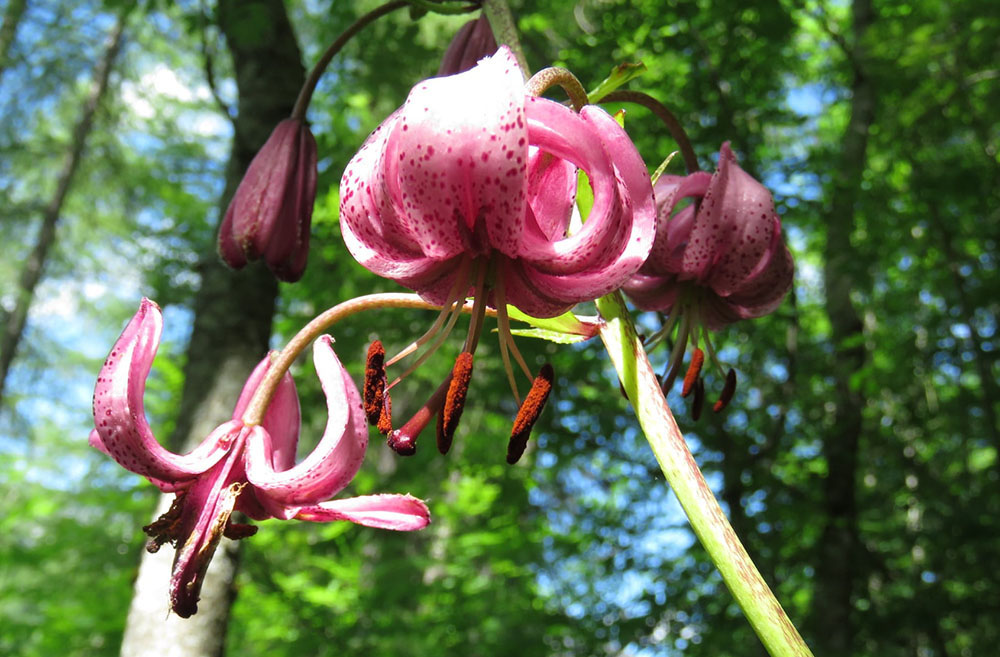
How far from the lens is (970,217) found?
3701 millimetres

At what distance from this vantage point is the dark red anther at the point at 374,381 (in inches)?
30.0

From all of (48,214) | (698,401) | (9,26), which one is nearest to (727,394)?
(698,401)

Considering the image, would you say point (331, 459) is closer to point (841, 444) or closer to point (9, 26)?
point (841, 444)

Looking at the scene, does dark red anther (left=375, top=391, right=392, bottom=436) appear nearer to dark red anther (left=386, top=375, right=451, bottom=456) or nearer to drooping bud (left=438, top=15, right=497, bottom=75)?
dark red anther (left=386, top=375, right=451, bottom=456)

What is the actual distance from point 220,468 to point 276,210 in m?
0.47

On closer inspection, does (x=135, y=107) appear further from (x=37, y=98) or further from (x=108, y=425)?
(x=108, y=425)

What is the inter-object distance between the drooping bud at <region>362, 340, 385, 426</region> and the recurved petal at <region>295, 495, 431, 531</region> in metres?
0.11

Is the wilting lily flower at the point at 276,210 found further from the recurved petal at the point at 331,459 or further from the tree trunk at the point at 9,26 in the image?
the tree trunk at the point at 9,26

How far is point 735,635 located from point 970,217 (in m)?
2.06

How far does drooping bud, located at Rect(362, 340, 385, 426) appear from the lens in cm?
76

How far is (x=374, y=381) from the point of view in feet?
2.52

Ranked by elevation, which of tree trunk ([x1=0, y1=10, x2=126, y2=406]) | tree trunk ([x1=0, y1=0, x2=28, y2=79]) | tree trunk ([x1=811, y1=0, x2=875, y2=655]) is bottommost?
tree trunk ([x1=811, y1=0, x2=875, y2=655])

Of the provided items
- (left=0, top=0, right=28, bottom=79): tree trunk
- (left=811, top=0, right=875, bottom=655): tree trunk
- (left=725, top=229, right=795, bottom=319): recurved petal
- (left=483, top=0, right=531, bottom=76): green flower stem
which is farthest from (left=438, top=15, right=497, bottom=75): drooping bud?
(left=0, top=0, right=28, bottom=79): tree trunk

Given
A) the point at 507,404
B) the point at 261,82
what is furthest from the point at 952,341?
the point at 261,82
